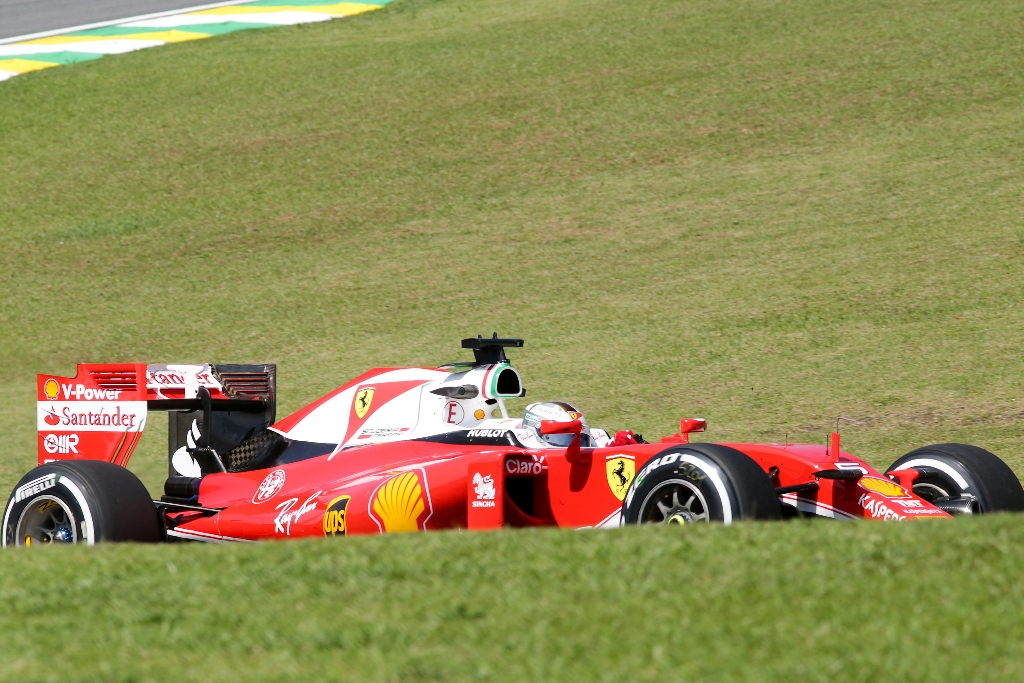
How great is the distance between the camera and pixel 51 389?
8.47 meters

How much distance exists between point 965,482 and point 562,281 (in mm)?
11602

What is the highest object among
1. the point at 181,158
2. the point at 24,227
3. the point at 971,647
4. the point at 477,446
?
the point at 181,158

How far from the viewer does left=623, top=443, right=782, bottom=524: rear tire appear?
5.76m

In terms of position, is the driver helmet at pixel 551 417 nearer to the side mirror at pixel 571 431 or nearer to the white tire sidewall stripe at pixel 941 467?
the side mirror at pixel 571 431

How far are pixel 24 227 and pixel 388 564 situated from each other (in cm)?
1938

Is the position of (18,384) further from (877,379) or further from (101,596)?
(101,596)

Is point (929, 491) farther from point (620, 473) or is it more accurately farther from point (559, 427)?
point (559, 427)

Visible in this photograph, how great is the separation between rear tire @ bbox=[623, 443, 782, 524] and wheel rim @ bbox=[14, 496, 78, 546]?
3.41 meters

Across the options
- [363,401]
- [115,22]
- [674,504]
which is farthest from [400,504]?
[115,22]

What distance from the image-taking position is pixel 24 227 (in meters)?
22.1

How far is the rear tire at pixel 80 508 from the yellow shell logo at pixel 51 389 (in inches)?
43.1

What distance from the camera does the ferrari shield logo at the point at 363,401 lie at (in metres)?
7.95

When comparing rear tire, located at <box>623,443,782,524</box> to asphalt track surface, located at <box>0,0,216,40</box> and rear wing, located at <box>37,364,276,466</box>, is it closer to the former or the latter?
rear wing, located at <box>37,364,276,466</box>

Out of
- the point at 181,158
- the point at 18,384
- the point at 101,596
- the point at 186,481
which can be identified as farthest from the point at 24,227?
the point at 101,596
